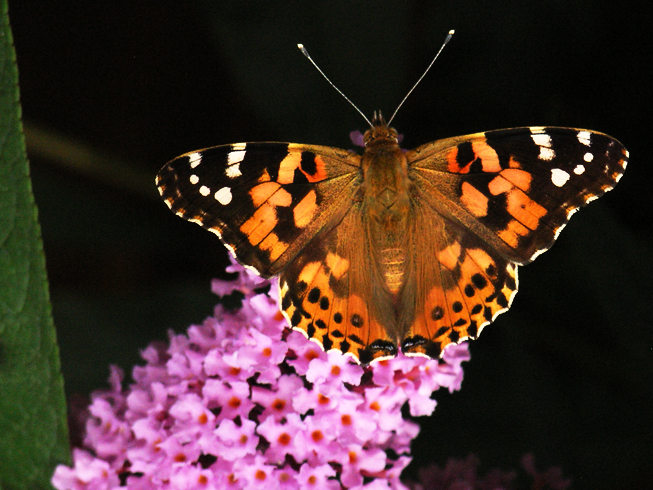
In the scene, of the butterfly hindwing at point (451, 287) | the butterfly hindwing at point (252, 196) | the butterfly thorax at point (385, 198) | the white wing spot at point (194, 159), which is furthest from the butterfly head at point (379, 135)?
the white wing spot at point (194, 159)

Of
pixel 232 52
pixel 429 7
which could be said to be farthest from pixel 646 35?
pixel 232 52

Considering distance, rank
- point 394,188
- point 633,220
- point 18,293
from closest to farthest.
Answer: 1. point 18,293
2. point 394,188
3. point 633,220

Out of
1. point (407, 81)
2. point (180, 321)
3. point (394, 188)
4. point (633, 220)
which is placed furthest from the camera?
point (180, 321)

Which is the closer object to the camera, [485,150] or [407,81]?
[485,150]

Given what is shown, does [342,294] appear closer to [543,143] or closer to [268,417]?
[268,417]

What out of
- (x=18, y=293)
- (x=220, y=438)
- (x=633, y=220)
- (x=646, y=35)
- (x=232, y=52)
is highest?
(x=232, y=52)

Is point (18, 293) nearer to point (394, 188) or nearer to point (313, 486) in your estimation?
point (313, 486)

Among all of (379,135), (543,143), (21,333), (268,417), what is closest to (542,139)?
(543,143)
